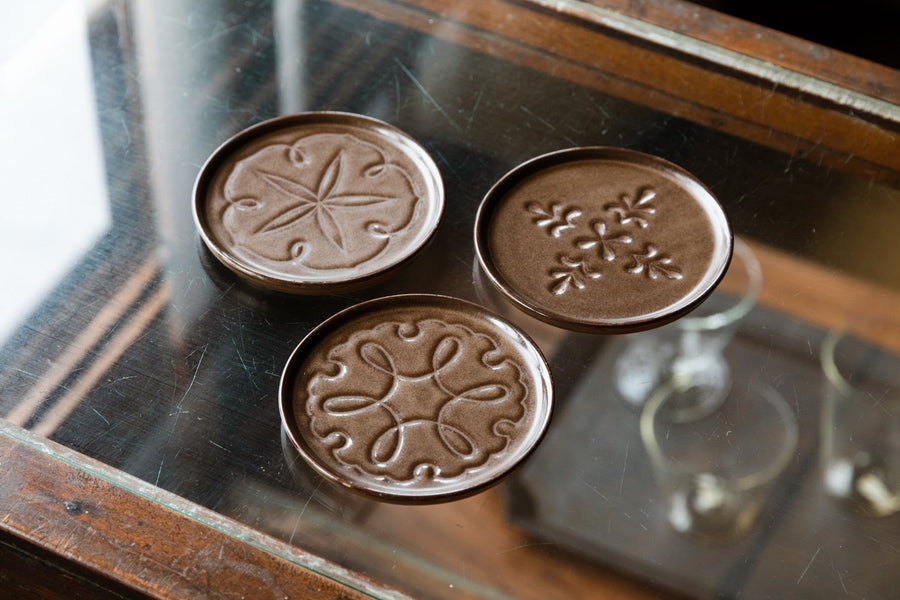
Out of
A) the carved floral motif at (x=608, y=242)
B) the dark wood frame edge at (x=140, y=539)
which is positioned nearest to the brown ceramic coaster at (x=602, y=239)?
the carved floral motif at (x=608, y=242)

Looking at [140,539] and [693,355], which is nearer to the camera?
Result: [140,539]

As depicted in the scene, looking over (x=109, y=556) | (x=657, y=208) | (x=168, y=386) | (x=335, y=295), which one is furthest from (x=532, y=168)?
(x=109, y=556)

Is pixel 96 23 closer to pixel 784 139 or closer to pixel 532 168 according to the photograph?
pixel 532 168

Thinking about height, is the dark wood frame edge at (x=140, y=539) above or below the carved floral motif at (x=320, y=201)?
below

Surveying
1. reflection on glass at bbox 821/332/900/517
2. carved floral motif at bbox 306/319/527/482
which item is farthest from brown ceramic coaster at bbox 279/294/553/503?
reflection on glass at bbox 821/332/900/517

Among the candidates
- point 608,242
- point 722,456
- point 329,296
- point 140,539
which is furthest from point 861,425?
point 140,539

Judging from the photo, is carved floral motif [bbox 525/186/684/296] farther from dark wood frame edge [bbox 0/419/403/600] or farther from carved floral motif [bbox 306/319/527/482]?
dark wood frame edge [bbox 0/419/403/600]

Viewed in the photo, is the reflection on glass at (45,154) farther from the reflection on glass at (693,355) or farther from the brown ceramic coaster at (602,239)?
the reflection on glass at (693,355)

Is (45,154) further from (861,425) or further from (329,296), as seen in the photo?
(861,425)
